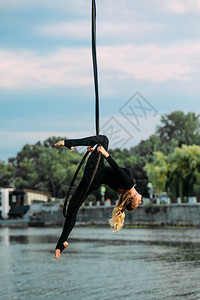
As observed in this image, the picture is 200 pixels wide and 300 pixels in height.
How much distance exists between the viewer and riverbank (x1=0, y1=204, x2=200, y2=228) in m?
77.1

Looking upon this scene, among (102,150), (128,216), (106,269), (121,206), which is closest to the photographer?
(102,150)

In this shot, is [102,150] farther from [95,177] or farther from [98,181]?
[98,181]

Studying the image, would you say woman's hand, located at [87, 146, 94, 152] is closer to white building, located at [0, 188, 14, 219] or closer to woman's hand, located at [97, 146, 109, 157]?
woman's hand, located at [97, 146, 109, 157]

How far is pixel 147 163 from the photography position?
80312 millimetres

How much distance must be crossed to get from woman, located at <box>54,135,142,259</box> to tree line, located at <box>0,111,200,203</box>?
56191 mm

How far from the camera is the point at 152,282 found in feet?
119

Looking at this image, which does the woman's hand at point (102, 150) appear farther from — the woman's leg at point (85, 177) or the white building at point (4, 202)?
the white building at point (4, 202)

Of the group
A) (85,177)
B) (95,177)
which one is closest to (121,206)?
(95,177)

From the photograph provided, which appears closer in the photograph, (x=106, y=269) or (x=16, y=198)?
(x=106, y=269)

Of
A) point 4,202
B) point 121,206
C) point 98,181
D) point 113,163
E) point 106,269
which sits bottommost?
point 106,269

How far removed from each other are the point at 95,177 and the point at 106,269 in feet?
119

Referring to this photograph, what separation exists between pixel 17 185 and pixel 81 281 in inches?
3339

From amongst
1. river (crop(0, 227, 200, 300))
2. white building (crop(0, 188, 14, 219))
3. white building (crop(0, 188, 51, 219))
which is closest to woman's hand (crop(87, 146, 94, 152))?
river (crop(0, 227, 200, 300))

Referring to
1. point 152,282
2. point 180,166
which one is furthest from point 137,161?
point 152,282
